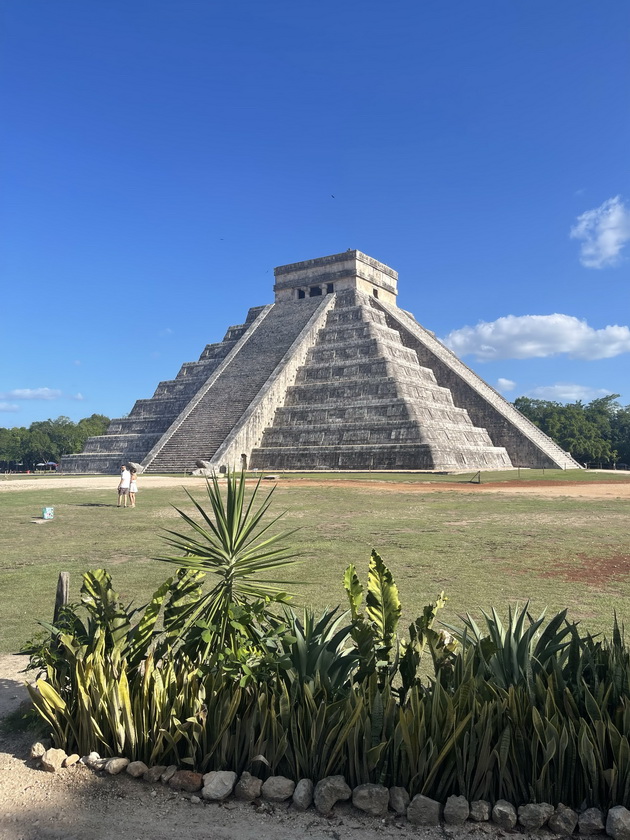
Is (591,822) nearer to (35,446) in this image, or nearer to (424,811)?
(424,811)

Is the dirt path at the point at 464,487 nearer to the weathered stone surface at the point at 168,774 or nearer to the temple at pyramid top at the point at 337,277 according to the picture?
the weathered stone surface at the point at 168,774

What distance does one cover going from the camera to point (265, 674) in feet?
12.6

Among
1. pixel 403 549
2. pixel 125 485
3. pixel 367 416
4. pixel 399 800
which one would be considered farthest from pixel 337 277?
pixel 399 800

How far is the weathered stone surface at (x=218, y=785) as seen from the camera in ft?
11.1

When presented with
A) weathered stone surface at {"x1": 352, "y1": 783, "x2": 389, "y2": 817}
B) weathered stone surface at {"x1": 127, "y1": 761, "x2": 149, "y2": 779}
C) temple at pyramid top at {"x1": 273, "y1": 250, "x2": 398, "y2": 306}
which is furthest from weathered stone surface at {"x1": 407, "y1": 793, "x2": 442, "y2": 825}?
temple at pyramid top at {"x1": 273, "y1": 250, "x2": 398, "y2": 306}

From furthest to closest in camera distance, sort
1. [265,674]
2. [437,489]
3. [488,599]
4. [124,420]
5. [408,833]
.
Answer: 1. [124,420]
2. [437,489]
3. [488,599]
4. [265,674]
5. [408,833]

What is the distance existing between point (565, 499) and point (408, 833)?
672 inches

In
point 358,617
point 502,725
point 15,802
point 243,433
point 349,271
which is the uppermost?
point 349,271

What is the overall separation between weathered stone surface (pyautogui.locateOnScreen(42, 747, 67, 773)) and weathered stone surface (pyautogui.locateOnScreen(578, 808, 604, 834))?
2842 millimetres

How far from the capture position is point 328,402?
1459 inches

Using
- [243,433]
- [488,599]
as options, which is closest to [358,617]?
[488,599]

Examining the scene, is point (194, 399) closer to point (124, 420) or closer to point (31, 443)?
point (124, 420)

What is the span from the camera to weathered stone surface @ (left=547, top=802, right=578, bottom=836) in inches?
120

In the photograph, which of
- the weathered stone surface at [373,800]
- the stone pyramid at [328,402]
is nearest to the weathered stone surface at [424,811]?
the weathered stone surface at [373,800]
